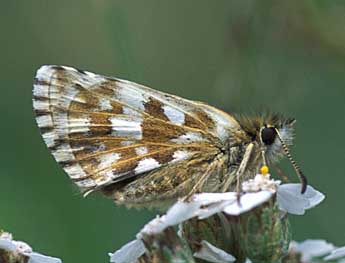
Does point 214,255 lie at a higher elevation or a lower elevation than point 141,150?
lower

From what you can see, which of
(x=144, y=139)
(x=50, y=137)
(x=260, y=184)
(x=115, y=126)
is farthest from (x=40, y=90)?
(x=260, y=184)

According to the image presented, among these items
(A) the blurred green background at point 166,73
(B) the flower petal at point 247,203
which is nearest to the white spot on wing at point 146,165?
(A) the blurred green background at point 166,73

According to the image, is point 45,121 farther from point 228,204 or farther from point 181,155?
point 228,204

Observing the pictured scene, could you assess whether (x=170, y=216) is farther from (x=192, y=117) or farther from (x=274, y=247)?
(x=192, y=117)

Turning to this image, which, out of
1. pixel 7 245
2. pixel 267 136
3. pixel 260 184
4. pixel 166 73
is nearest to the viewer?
pixel 260 184

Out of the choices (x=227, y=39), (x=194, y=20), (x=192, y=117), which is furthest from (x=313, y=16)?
(x=194, y=20)
